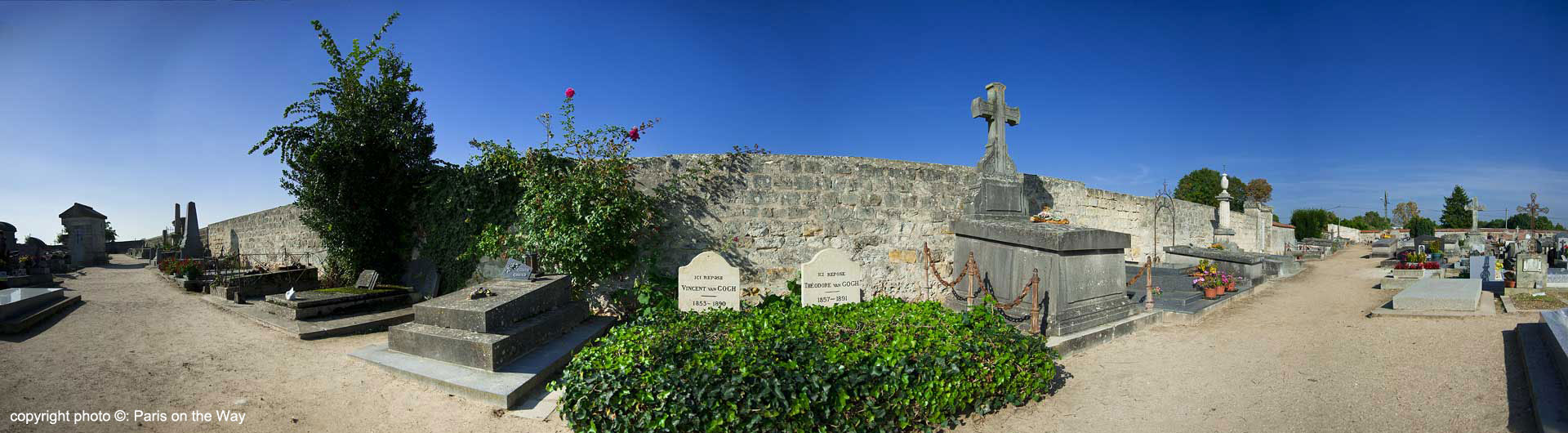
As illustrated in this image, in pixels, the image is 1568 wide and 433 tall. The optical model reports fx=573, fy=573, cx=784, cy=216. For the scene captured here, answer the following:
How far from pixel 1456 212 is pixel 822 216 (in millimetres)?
63100

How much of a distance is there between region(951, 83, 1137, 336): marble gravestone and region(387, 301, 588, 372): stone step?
202 inches

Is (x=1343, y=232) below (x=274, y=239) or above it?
below

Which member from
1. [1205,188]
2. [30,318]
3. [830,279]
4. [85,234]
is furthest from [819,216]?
[1205,188]

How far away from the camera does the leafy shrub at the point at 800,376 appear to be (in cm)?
341

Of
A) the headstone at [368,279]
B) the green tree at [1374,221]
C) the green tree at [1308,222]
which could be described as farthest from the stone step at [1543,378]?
the green tree at [1374,221]

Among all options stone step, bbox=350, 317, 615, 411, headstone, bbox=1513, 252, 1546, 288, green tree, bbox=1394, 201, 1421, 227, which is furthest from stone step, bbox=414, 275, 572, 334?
green tree, bbox=1394, 201, 1421, 227

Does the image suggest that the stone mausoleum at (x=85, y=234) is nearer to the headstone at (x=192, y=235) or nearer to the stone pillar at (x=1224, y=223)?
the headstone at (x=192, y=235)

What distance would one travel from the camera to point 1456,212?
146ft

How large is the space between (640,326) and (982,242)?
16.6 ft

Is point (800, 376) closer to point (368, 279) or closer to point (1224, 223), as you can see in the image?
point (368, 279)

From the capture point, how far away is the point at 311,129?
9.27m

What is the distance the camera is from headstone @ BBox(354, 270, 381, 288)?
8.70 meters

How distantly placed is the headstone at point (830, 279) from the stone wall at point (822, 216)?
121 centimetres

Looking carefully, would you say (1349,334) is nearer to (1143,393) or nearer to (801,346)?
(1143,393)
